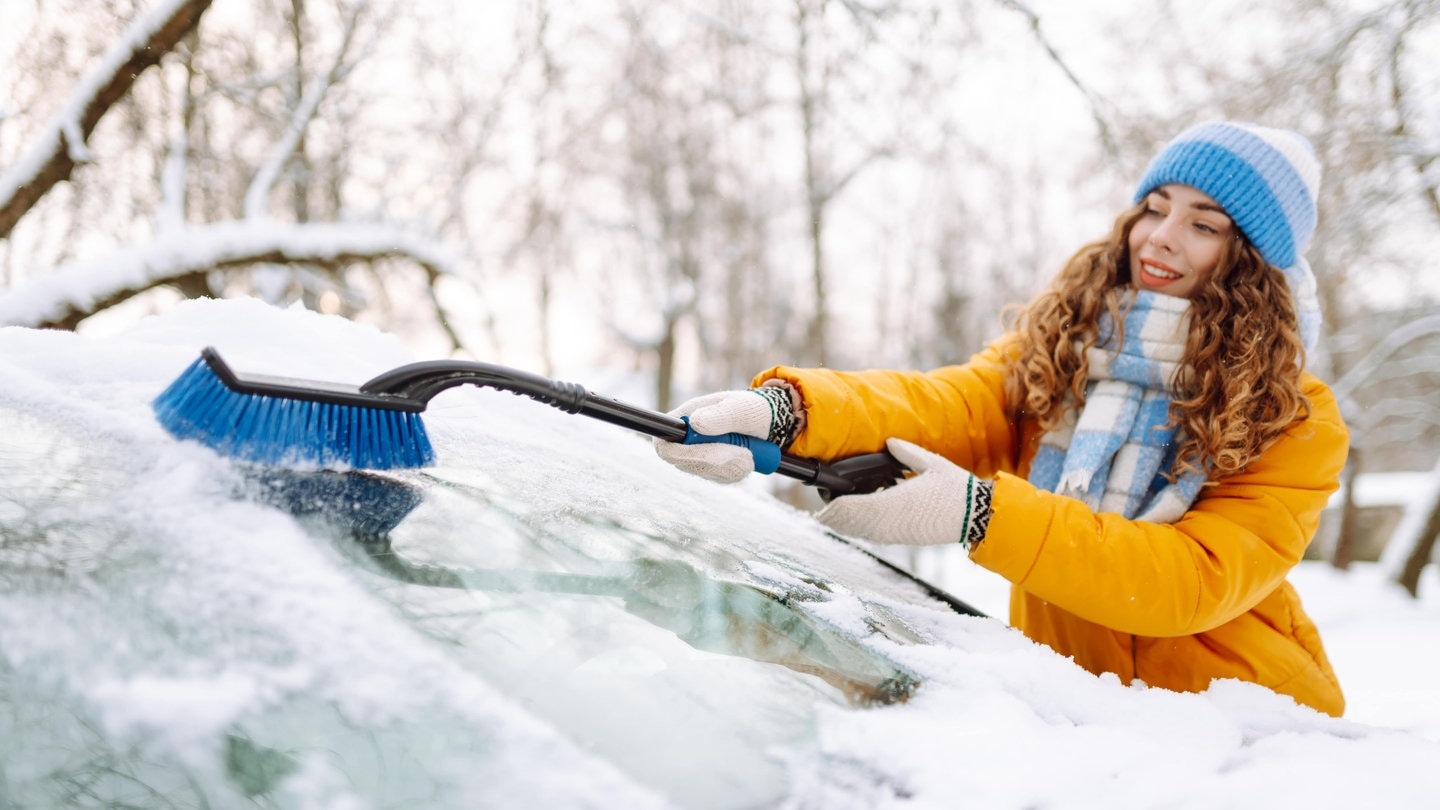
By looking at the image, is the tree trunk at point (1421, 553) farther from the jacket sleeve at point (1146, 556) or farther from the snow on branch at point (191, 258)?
the snow on branch at point (191, 258)

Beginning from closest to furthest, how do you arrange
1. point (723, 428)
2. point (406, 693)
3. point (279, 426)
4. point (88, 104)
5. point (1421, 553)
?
1. point (406, 693)
2. point (279, 426)
3. point (723, 428)
4. point (88, 104)
5. point (1421, 553)

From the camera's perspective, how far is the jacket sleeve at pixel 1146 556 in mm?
1543

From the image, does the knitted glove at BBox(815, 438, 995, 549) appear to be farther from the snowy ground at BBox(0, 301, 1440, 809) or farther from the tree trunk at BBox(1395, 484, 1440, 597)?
the tree trunk at BBox(1395, 484, 1440, 597)

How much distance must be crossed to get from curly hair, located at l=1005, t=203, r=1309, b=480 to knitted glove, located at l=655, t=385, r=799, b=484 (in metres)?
0.77

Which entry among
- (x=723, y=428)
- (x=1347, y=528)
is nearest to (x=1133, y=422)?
(x=723, y=428)

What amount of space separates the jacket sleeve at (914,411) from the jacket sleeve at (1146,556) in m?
0.31

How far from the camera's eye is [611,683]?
0.87 meters

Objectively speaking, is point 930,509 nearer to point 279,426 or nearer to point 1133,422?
point 1133,422

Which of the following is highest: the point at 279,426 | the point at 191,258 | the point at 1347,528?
the point at 191,258

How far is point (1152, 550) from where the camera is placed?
1.57 m

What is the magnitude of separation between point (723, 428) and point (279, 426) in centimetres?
73

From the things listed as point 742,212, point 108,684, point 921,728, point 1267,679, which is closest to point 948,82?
point 1267,679

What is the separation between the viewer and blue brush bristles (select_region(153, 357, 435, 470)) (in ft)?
3.23

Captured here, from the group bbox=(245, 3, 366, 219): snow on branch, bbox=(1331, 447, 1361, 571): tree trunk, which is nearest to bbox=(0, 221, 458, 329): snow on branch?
bbox=(245, 3, 366, 219): snow on branch
